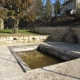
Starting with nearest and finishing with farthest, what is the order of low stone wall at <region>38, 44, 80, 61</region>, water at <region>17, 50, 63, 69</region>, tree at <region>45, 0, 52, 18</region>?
water at <region>17, 50, 63, 69</region> < low stone wall at <region>38, 44, 80, 61</region> < tree at <region>45, 0, 52, 18</region>

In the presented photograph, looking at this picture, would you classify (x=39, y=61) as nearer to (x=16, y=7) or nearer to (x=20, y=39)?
(x=20, y=39)

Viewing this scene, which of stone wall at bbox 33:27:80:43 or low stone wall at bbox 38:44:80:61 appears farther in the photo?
stone wall at bbox 33:27:80:43

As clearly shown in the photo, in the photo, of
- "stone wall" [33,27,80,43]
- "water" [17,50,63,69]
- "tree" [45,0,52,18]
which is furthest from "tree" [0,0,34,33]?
"tree" [45,0,52,18]

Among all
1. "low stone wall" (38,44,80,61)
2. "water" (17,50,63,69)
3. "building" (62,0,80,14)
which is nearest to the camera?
"water" (17,50,63,69)

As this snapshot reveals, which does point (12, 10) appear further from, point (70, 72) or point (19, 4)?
point (70, 72)

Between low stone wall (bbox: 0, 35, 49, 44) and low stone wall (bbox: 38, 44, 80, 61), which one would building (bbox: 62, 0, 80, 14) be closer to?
low stone wall (bbox: 0, 35, 49, 44)

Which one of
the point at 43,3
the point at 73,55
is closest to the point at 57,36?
the point at 73,55

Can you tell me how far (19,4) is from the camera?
17.0 meters

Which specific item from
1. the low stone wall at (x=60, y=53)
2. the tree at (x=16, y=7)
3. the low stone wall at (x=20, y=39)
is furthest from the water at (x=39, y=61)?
the tree at (x=16, y=7)

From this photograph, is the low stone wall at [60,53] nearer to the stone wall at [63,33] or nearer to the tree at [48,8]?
the stone wall at [63,33]

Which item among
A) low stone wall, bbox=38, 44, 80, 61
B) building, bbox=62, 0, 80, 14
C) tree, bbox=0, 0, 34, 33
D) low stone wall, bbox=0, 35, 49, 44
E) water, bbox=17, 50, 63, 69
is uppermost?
A: building, bbox=62, 0, 80, 14

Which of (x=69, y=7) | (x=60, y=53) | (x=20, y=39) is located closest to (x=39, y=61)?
(x=60, y=53)

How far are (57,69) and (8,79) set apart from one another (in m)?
2.32

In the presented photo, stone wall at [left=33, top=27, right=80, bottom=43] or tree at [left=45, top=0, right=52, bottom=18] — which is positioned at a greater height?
tree at [left=45, top=0, right=52, bottom=18]
